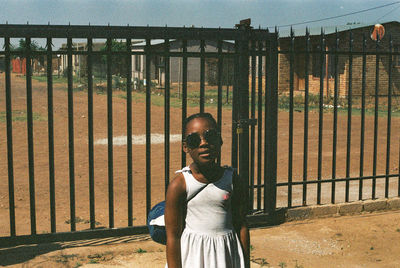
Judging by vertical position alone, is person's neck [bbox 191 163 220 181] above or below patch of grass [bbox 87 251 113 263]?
above

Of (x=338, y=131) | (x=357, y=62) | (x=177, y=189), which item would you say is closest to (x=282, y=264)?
(x=177, y=189)

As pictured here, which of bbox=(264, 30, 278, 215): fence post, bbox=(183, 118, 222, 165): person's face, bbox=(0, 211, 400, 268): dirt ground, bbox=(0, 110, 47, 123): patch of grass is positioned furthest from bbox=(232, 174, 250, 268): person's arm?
bbox=(0, 110, 47, 123): patch of grass

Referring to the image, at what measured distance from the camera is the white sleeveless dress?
9.26ft

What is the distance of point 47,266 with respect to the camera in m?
4.88

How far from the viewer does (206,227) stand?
2846 millimetres

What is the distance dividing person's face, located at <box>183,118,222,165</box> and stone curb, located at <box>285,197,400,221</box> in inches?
149

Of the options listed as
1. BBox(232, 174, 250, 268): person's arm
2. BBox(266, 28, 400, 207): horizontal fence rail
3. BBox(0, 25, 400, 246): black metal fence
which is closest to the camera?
BBox(232, 174, 250, 268): person's arm

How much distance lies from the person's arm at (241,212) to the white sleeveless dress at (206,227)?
0.07 meters

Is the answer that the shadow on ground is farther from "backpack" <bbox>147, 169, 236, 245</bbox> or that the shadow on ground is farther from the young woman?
the young woman

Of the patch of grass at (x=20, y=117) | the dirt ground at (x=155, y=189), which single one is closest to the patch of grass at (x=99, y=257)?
the dirt ground at (x=155, y=189)

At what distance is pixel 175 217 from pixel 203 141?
16.6 inches

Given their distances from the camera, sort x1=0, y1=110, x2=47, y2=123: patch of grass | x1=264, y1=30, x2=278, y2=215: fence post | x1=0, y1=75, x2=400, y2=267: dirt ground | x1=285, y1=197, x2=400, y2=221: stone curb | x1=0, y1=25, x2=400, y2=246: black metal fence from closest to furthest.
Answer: x1=0, y1=25, x2=400, y2=246: black metal fence < x1=0, y1=75, x2=400, y2=267: dirt ground < x1=264, y1=30, x2=278, y2=215: fence post < x1=285, y1=197, x2=400, y2=221: stone curb < x1=0, y1=110, x2=47, y2=123: patch of grass

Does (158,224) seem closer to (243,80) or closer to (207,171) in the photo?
(207,171)

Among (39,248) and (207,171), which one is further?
(39,248)
